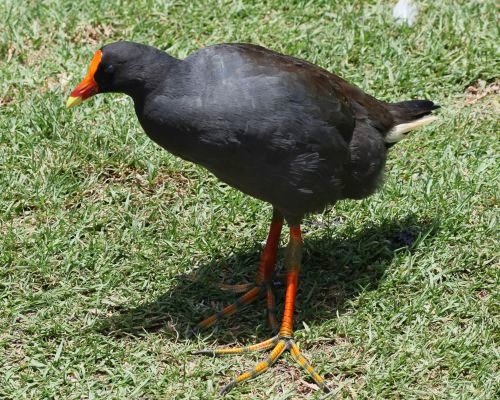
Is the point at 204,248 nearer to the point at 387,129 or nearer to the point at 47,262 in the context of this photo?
the point at 47,262

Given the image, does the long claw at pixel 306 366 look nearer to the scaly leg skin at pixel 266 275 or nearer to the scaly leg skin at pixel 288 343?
the scaly leg skin at pixel 288 343

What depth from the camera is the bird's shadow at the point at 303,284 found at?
5598mm

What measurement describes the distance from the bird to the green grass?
30 cm

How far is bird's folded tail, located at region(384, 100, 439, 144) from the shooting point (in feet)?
19.6

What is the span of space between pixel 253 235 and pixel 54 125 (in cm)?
175

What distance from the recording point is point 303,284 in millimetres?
5910

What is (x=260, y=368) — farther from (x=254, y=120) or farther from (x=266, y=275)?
(x=254, y=120)

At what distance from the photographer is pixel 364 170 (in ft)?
18.7

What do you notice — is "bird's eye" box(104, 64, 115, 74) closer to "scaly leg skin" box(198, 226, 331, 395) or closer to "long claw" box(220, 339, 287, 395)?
"scaly leg skin" box(198, 226, 331, 395)

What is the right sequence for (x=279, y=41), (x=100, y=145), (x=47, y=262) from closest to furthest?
(x=47, y=262) < (x=100, y=145) < (x=279, y=41)

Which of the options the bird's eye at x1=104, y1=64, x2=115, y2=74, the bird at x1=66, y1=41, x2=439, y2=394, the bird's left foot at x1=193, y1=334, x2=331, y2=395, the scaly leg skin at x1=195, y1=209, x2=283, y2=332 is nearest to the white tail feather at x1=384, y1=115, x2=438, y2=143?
the bird at x1=66, y1=41, x2=439, y2=394

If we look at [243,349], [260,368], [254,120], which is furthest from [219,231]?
[254,120]

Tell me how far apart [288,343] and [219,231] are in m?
1.14

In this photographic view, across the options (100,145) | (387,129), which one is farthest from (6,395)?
(387,129)
